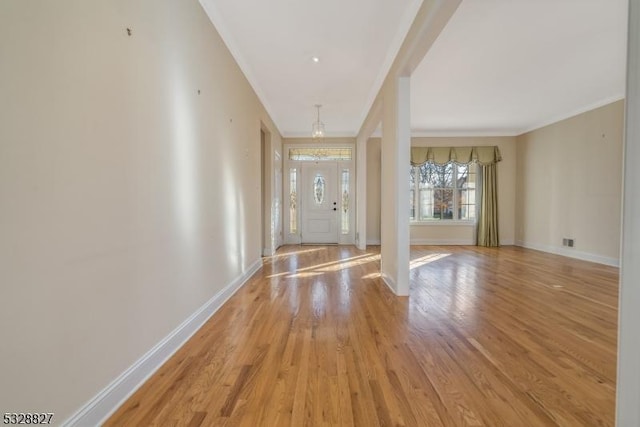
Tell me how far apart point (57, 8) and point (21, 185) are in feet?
2.23

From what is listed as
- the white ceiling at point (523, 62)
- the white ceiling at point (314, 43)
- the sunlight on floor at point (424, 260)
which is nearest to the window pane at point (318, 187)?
the white ceiling at point (314, 43)

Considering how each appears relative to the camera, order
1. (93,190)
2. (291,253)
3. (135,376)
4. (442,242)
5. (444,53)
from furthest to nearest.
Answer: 1. (442,242)
2. (291,253)
3. (444,53)
4. (135,376)
5. (93,190)

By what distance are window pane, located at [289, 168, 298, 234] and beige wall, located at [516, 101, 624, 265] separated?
5293 mm

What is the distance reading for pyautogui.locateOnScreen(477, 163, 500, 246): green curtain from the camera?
6758mm

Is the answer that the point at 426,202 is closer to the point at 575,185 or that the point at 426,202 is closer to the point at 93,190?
the point at 575,185

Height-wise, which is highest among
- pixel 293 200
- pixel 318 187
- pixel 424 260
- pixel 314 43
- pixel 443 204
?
pixel 314 43

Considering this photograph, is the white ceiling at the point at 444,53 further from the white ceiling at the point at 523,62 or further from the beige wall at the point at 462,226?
the beige wall at the point at 462,226

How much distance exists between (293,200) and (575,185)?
5.60 m

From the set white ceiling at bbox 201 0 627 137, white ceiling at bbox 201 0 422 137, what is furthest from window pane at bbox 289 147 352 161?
white ceiling at bbox 201 0 422 137

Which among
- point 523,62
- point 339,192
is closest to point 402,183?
point 523,62

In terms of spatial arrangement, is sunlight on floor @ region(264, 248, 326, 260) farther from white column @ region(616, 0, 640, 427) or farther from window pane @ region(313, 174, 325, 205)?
white column @ region(616, 0, 640, 427)

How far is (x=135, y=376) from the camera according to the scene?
1.47m

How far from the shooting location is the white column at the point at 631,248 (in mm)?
767

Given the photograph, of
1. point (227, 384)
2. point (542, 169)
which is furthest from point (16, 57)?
point (542, 169)
